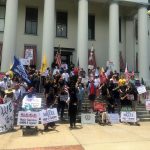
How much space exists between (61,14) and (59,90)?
15400 millimetres

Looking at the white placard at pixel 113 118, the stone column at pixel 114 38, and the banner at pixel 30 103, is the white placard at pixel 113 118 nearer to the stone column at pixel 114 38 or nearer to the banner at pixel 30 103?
the banner at pixel 30 103

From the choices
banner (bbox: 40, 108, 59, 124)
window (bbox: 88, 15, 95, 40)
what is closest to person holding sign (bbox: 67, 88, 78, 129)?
banner (bbox: 40, 108, 59, 124)

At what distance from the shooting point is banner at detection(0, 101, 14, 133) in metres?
12.2

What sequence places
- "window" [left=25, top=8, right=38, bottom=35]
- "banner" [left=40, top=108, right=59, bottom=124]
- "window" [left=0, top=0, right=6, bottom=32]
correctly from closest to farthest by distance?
"banner" [left=40, top=108, right=59, bottom=124] < "window" [left=0, top=0, right=6, bottom=32] < "window" [left=25, top=8, right=38, bottom=35]

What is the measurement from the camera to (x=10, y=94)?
13.2 metres

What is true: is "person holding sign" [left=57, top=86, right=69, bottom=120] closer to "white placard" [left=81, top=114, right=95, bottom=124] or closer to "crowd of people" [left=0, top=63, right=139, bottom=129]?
"crowd of people" [left=0, top=63, right=139, bottom=129]

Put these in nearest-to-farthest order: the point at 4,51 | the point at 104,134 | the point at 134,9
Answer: the point at 104,134 < the point at 4,51 < the point at 134,9

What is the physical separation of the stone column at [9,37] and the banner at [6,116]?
1063 centimetres

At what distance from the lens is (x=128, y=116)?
14992 mm

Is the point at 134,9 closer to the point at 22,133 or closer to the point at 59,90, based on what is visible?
the point at 59,90

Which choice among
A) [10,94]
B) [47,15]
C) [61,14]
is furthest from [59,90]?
[61,14]

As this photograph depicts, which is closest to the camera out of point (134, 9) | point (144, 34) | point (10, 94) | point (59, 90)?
point (10, 94)

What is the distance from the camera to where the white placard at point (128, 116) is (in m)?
14.9

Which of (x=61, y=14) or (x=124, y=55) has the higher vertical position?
(x=61, y=14)
